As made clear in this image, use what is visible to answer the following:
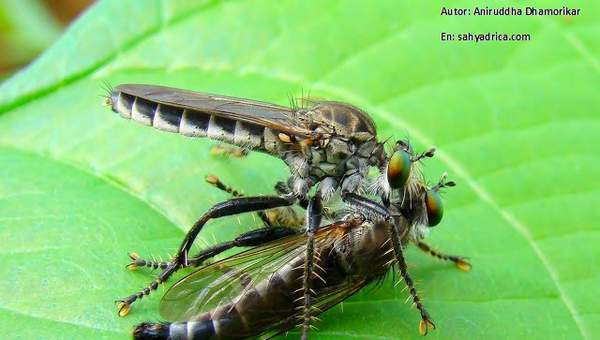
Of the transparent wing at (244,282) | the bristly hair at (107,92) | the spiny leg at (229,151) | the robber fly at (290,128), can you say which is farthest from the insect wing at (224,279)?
the bristly hair at (107,92)

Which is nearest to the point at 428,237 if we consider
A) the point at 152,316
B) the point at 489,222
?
the point at 489,222

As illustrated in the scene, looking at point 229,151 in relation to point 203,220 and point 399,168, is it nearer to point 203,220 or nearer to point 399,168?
point 203,220

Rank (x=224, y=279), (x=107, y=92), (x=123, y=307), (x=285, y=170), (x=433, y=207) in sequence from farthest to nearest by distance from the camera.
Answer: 1. (x=285, y=170)
2. (x=107, y=92)
3. (x=433, y=207)
4. (x=224, y=279)
5. (x=123, y=307)

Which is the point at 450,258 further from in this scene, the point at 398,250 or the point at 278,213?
the point at 278,213

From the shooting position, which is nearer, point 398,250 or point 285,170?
point 398,250

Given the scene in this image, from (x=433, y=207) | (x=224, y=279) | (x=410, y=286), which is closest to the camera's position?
(x=224, y=279)

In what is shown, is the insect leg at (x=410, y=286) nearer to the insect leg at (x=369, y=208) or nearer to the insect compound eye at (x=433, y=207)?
the insect leg at (x=369, y=208)

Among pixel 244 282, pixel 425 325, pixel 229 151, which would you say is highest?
pixel 229 151

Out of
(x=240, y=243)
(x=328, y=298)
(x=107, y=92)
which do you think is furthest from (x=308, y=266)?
(x=107, y=92)

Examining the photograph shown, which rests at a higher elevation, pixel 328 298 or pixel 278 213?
pixel 278 213
